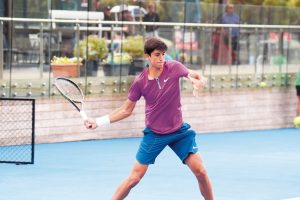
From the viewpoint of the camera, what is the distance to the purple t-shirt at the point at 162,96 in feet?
33.1

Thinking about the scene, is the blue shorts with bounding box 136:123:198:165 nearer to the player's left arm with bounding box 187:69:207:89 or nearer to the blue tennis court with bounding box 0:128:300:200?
the player's left arm with bounding box 187:69:207:89

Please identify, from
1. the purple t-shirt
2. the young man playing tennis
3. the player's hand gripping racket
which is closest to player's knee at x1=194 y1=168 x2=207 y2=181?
the young man playing tennis

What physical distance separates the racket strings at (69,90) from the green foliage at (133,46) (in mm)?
9730

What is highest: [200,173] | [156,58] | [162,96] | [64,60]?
[156,58]

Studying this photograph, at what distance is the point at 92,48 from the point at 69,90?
9133 mm

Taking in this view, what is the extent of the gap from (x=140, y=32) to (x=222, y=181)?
294 inches

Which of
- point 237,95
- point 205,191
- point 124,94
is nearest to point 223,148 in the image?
point 124,94

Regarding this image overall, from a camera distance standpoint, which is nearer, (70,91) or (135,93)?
(135,93)

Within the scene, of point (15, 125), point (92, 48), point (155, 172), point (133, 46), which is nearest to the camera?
point (155, 172)

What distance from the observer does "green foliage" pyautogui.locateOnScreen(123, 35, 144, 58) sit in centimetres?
2025

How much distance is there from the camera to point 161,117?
1014 cm

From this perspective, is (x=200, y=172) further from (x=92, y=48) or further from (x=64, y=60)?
(x=92, y=48)

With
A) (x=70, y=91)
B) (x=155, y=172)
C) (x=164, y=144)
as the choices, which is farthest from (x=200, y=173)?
(x=155, y=172)

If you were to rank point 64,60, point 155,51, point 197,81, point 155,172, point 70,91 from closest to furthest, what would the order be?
point 197,81, point 155,51, point 70,91, point 155,172, point 64,60
